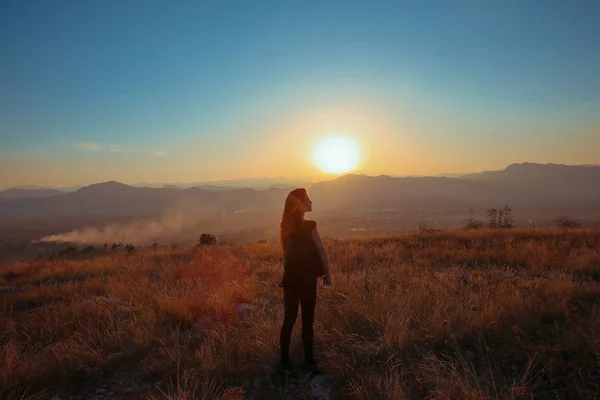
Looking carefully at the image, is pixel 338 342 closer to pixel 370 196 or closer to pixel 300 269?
pixel 300 269

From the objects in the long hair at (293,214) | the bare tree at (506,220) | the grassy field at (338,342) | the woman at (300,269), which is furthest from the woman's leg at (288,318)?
the bare tree at (506,220)

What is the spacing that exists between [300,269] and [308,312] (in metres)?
0.53

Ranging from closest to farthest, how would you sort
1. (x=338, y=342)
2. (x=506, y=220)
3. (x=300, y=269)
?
(x=300, y=269) < (x=338, y=342) < (x=506, y=220)

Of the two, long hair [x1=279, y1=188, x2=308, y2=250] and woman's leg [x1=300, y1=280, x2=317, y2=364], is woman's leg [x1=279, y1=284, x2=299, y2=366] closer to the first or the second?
woman's leg [x1=300, y1=280, x2=317, y2=364]

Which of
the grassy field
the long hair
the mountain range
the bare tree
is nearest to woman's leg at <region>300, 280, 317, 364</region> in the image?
the grassy field

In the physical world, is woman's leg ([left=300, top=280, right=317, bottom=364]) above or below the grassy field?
above

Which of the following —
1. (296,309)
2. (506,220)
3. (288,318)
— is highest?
(296,309)

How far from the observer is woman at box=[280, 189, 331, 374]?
12.3ft

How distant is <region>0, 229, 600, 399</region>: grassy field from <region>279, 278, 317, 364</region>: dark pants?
0.92 feet

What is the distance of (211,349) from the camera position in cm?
429

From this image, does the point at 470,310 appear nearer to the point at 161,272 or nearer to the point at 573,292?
the point at 573,292

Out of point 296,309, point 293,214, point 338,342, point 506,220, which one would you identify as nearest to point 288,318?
point 296,309

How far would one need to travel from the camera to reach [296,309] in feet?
12.4

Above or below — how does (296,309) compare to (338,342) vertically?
above
